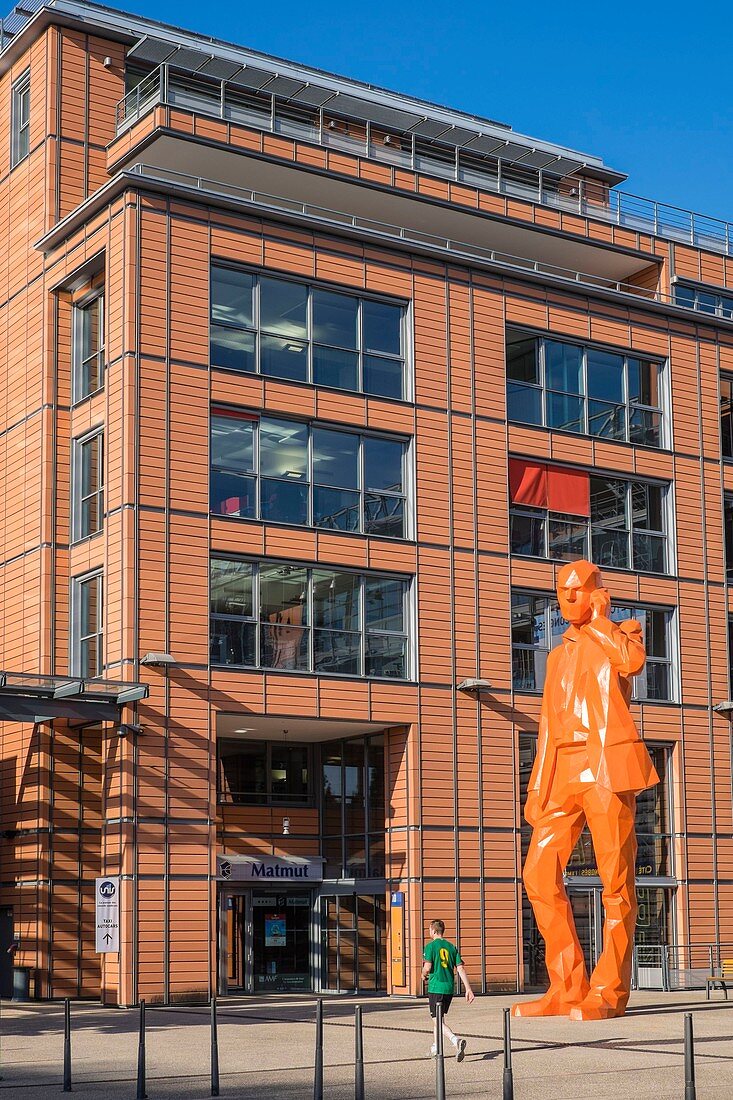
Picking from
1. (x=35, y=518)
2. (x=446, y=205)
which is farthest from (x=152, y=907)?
(x=446, y=205)

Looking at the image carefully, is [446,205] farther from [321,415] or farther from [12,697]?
[12,697]

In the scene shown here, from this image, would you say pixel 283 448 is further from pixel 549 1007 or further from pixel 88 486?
pixel 549 1007

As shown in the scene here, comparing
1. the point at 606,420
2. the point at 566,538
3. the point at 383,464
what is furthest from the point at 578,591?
the point at 606,420

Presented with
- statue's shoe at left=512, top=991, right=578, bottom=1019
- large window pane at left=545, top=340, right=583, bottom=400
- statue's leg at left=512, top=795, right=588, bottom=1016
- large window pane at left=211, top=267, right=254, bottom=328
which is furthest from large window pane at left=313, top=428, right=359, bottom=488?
statue's shoe at left=512, top=991, right=578, bottom=1019

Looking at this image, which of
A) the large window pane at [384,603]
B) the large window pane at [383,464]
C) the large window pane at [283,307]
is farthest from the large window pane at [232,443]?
the large window pane at [384,603]

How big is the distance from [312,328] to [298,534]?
15.5 ft

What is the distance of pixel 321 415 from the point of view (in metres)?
33.9

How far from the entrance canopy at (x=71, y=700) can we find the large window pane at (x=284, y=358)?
7834mm

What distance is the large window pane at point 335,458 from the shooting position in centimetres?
3384

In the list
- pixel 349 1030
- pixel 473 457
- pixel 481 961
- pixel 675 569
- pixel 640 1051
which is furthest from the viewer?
pixel 675 569

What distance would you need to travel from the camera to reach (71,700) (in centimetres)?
2972

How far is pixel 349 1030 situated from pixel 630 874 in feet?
16.0

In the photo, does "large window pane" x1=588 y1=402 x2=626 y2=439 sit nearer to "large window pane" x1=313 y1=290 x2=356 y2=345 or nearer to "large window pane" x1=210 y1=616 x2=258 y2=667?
"large window pane" x1=313 y1=290 x2=356 y2=345

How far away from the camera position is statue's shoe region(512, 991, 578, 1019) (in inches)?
922
